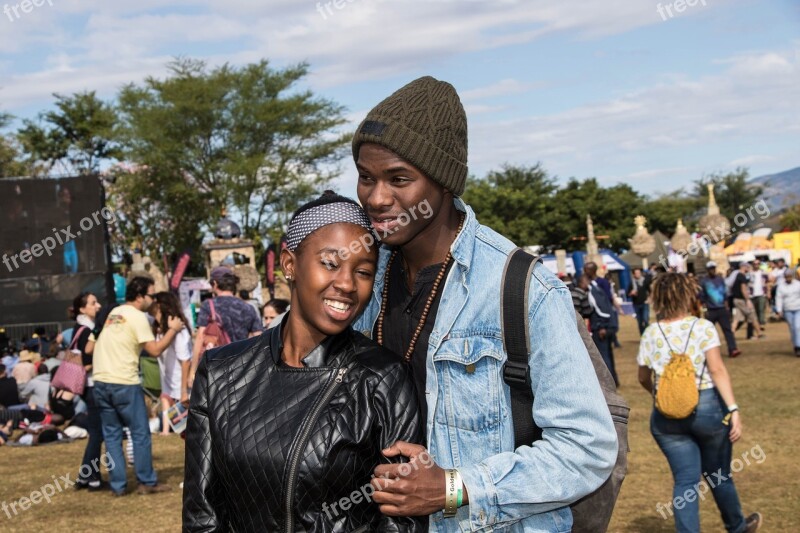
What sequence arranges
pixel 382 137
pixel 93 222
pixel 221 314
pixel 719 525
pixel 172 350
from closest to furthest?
pixel 382 137, pixel 719 525, pixel 221 314, pixel 172 350, pixel 93 222

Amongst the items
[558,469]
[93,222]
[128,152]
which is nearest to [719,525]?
[558,469]

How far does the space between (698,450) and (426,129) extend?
168 inches

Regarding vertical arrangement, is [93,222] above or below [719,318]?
above

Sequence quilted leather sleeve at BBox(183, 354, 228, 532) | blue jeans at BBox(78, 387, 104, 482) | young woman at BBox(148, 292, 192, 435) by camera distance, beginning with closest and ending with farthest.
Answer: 1. quilted leather sleeve at BBox(183, 354, 228, 532)
2. blue jeans at BBox(78, 387, 104, 482)
3. young woman at BBox(148, 292, 192, 435)

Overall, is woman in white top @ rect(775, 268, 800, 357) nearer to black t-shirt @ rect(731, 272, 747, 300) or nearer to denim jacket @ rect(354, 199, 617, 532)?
black t-shirt @ rect(731, 272, 747, 300)

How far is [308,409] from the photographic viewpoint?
7.51ft

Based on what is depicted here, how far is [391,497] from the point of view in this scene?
213cm

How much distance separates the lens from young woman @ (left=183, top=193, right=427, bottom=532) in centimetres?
223

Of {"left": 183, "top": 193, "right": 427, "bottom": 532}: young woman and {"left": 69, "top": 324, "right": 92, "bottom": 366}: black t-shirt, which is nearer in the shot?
{"left": 183, "top": 193, "right": 427, "bottom": 532}: young woman

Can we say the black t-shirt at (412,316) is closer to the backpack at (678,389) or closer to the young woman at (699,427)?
the backpack at (678,389)

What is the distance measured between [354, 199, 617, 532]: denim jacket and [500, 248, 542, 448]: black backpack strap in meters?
0.02

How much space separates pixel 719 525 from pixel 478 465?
5368 mm

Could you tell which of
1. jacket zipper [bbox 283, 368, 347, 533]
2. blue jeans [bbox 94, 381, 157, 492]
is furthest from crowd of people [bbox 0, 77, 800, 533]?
blue jeans [bbox 94, 381, 157, 492]

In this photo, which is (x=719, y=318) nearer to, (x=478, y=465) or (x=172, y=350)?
(x=172, y=350)
